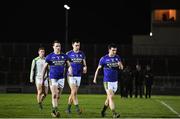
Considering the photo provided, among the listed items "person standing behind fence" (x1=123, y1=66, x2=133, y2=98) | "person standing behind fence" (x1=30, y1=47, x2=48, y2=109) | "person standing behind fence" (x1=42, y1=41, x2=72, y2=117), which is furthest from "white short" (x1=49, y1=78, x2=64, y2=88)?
"person standing behind fence" (x1=123, y1=66, x2=133, y2=98)

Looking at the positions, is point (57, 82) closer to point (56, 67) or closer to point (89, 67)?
point (56, 67)

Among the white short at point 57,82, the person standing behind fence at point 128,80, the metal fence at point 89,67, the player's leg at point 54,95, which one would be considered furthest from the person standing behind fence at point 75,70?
the metal fence at point 89,67

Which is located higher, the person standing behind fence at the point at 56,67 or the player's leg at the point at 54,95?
the person standing behind fence at the point at 56,67

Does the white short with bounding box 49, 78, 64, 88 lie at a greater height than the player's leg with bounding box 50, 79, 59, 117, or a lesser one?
greater

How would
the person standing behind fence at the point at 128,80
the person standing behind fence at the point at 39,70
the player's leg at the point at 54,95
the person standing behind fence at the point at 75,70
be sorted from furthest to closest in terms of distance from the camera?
the person standing behind fence at the point at 128,80 → the person standing behind fence at the point at 39,70 → the person standing behind fence at the point at 75,70 → the player's leg at the point at 54,95

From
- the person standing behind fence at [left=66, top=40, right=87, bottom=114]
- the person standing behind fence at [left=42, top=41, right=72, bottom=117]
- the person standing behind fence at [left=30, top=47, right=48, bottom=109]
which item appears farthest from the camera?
the person standing behind fence at [left=30, top=47, right=48, bottom=109]

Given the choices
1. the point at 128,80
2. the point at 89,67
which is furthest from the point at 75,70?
the point at 89,67

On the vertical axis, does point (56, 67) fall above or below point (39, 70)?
above

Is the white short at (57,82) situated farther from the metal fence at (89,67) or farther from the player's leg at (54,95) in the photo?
the metal fence at (89,67)

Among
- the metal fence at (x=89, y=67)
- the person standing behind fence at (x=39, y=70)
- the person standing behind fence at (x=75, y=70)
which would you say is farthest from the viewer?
the metal fence at (x=89, y=67)

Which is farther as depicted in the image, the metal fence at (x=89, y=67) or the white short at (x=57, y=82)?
the metal fence at (x=89, y=67)

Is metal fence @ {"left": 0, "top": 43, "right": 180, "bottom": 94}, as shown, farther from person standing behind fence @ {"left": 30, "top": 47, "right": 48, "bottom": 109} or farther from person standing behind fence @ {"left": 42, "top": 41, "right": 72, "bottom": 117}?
person standing behind fence @ {"left": 42, "top": 41, "right": 72, "bottom": 117}

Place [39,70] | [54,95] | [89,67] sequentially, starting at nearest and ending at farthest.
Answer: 1. [54,95]
2. [39,70]
3. [89,67]

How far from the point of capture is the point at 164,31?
6366cm
